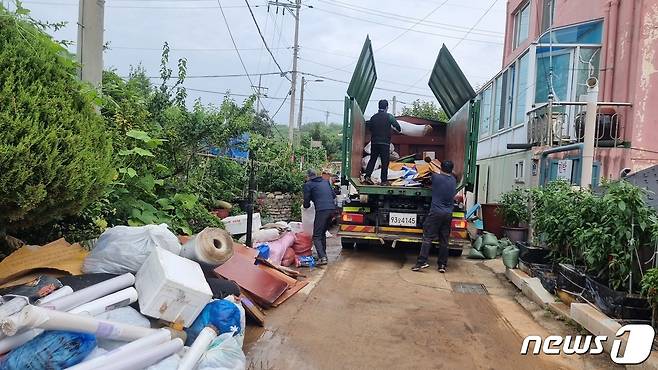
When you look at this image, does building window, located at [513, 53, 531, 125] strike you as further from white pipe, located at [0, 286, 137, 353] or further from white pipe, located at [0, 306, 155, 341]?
white pipe, located at [0, 306, 155, 341]

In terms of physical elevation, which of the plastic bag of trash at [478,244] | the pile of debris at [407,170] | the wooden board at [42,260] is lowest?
the plastic bag of trash at [478,244]

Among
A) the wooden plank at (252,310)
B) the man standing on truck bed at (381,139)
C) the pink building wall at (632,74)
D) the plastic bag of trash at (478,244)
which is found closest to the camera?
the wooden plank at (252,310)

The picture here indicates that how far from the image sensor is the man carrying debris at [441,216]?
7.84 m

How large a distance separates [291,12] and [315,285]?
23.5 metres

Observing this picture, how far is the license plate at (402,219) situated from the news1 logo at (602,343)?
12.8 ft

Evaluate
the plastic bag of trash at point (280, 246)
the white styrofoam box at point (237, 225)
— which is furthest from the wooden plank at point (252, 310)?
the white styrofoam box at point (237, 225)

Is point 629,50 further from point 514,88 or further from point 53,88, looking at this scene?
point 53,88

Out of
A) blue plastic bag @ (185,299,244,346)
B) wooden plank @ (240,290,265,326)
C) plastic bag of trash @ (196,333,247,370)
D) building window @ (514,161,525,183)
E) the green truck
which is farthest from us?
→ building window @ (514,161,525,183)

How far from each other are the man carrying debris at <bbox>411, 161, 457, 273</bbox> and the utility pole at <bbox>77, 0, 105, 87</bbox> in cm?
492

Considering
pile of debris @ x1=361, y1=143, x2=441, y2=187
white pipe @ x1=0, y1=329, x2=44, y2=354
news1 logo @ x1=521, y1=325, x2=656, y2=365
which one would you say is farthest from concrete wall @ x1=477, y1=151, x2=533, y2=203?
white pipe @ x1=0, y1=329, x2=44, y2=354

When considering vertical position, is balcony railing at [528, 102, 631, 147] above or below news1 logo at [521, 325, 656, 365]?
above

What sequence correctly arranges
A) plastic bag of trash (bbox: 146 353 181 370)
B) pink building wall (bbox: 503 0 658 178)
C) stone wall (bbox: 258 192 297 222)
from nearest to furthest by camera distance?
plastic bag of trash (bbox: 146 353 181 370) → pink building wall (bbox: 503 0 658 178) → stone wall (bbox: 258 192 297 222)

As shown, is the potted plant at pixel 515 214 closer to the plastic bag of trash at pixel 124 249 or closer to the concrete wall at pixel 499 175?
the concrete wall at pixel 499 175

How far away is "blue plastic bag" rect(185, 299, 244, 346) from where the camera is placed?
3.62 meters
